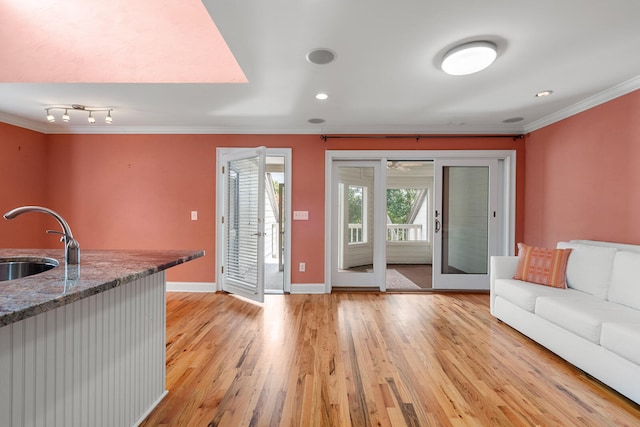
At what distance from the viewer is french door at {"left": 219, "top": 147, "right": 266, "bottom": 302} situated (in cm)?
357

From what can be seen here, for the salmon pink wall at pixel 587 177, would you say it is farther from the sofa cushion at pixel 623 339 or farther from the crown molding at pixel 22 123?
the crown molding at pixel 22 123

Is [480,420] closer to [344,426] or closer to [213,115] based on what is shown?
[344,426]

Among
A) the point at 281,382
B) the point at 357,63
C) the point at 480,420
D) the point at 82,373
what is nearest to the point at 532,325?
the point at 480,420

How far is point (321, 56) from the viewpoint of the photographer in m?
2.18

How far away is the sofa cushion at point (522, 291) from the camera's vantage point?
8.30 feet

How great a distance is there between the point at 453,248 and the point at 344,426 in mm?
3316

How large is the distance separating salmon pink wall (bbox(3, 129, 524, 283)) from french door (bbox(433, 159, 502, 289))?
1.53ft

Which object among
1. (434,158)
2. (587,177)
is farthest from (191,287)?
(587,177)

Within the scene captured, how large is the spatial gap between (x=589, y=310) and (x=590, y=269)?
2.15 feet

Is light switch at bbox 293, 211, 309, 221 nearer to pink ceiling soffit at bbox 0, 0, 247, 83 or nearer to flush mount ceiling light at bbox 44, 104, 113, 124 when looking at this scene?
pink ceiling soffit at bbox 0, 0, 247, 83

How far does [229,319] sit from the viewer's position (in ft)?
10.0

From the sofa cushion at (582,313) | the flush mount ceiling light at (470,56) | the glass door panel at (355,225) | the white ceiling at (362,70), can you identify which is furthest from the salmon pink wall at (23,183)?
the sofa cushion at (582,313)

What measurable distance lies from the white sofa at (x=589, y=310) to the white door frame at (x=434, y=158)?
3.69 ft

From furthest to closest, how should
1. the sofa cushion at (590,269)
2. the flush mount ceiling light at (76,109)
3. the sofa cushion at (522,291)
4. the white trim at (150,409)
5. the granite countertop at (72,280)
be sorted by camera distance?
the flush mount ceiling light at (76,109), the sofa cushion at (522,291), the sofa cushion at (590,269), the white trim at (150,409), the granite countertop at (72,280)
